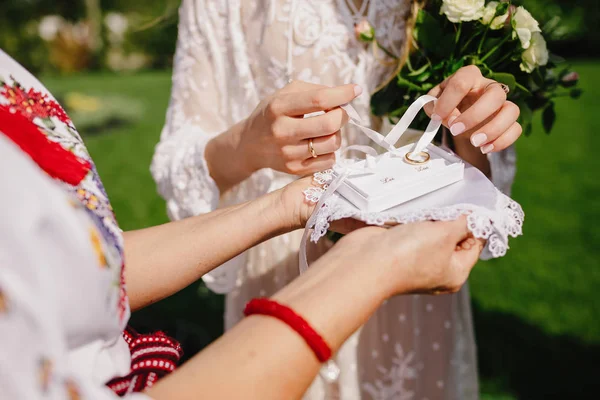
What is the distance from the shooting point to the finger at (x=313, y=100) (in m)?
1.34

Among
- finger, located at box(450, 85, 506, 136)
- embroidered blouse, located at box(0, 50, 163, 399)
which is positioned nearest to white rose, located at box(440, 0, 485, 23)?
finger, located at box(450, 85, 506, 136)

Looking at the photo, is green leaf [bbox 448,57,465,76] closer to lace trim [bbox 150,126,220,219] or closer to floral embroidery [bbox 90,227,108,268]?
lace trim [bbox 150,126,220,219]

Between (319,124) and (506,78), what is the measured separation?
592mm

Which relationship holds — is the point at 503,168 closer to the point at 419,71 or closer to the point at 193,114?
the point at 419,71

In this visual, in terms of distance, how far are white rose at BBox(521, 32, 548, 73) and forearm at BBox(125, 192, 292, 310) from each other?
2.83ft

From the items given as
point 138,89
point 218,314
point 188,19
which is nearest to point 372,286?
point 188,19

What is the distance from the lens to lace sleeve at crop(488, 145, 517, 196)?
5.54ft

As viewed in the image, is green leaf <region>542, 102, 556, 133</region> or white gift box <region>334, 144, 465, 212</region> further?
green leaf <region>542, 102, 556, 133</region>

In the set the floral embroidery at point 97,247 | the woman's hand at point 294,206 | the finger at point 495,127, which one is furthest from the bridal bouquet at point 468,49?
the floral embroidery at point 97,247

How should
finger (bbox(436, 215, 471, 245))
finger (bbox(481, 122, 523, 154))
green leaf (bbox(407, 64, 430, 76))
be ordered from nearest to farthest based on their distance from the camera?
finger (bbox(436, 215, 471, 245)), finger (bbox(481, 122, 523, 154)), green leaf (bbox(407, 64, 430, 76))

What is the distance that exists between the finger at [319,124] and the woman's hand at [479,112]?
0.83 ft

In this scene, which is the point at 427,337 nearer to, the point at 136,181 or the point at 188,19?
the point at 188,19

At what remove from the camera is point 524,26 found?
148cm

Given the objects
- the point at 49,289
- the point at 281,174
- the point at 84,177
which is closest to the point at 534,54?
the point at 281,174
